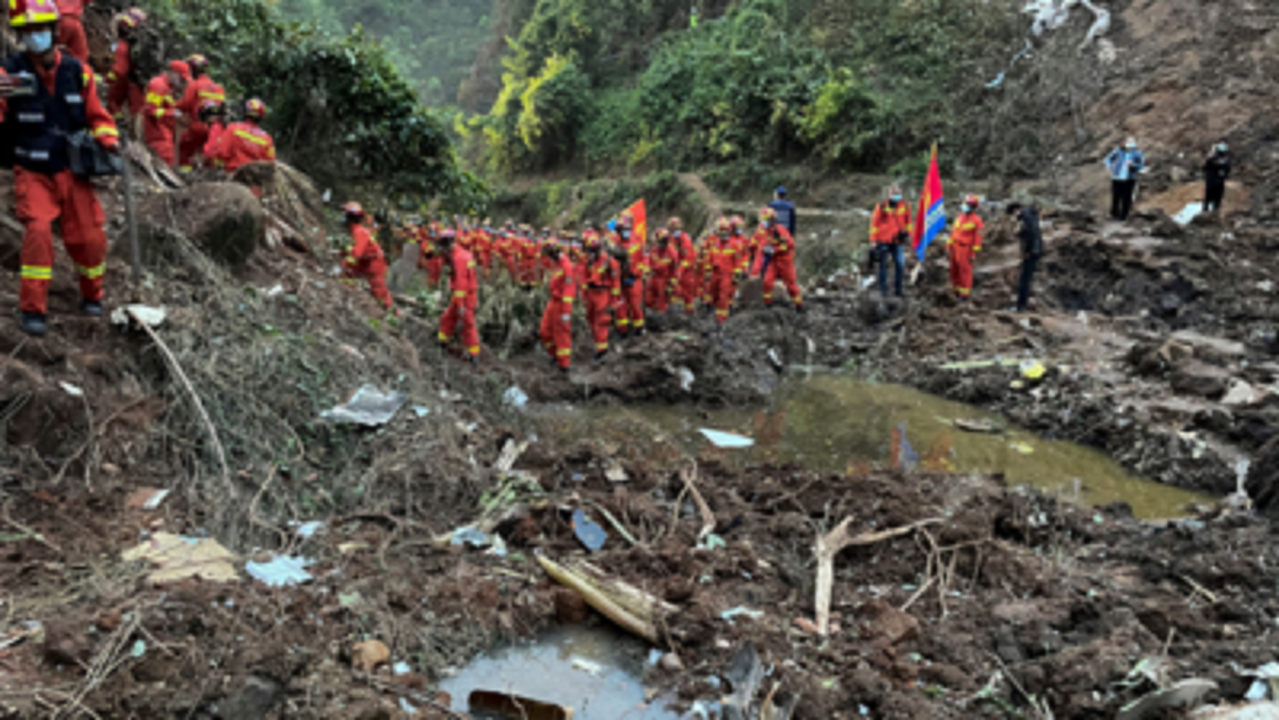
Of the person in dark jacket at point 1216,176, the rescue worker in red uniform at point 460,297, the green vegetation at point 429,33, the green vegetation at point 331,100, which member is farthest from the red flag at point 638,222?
the green vegetation at point 429,33

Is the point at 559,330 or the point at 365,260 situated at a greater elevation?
the point at 365,260

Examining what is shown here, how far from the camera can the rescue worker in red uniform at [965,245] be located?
1202 cm

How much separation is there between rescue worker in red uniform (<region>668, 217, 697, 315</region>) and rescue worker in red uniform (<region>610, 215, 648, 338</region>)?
1082mm

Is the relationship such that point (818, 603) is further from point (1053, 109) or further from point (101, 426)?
point (1053, 109)

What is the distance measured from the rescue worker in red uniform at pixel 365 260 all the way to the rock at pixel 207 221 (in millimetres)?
2229

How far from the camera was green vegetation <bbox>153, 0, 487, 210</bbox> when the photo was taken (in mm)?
11711

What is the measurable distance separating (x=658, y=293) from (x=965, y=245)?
16.0 feet

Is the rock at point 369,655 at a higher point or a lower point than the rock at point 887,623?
higher

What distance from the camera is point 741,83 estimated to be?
2400cm

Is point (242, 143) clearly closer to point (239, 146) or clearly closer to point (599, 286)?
point (239, 146)

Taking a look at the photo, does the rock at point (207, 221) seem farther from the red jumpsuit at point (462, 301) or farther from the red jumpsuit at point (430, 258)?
the red jumpsuit at point (430, 258)

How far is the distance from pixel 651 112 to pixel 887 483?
24.0 m

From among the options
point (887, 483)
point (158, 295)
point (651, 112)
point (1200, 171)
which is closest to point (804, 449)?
point (887, 483)

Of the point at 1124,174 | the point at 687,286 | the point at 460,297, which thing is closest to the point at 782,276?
the point at 687,286
